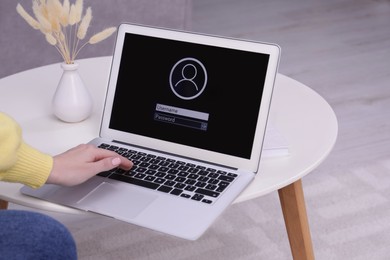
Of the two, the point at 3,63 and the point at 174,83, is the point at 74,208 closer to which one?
the point at 174,83

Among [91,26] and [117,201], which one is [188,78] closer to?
[117,201]

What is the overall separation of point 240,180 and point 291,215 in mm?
353

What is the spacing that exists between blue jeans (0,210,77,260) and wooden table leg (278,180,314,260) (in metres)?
0.57

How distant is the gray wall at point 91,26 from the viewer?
8.07ft

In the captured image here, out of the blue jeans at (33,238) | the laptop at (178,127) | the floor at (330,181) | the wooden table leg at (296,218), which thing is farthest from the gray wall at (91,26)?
the blue jeans at (33,238)

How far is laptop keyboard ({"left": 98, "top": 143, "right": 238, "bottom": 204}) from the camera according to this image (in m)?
1.19

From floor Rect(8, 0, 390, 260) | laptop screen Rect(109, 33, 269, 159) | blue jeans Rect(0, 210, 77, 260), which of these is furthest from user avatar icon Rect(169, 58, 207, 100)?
floor Rect(8, 0, 390, 260)

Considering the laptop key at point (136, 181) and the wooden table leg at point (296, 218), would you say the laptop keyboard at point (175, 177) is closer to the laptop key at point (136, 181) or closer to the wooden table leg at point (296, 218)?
the laptop key at point (136, 181)

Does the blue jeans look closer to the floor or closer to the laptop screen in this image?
the laptop screen

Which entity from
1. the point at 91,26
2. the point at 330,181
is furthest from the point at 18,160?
the point at 91,26

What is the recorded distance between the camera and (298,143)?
1.38 metres

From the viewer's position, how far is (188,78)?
1335 mm

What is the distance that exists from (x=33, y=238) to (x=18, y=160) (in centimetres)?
16

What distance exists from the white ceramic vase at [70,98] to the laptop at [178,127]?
0.10 metres
